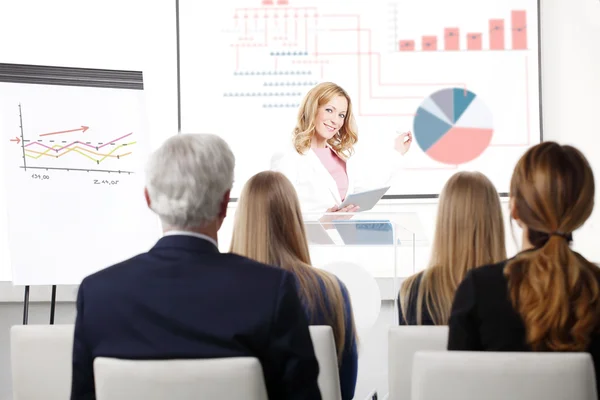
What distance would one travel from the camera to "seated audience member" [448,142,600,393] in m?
1.52

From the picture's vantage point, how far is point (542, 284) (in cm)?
152

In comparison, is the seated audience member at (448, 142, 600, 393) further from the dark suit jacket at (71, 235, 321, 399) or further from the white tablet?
the white tablet

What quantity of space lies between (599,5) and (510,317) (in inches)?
146

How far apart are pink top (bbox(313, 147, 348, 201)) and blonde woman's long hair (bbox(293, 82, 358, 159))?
83mm

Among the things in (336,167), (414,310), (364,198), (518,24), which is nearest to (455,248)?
(414,310)

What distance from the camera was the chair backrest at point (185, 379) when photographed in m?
1.23

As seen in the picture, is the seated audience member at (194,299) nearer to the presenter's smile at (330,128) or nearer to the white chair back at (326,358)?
the white chair back at (326,358)

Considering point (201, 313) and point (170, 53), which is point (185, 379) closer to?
point (201, 313)

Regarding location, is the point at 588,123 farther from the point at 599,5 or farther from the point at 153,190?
the point at 153,190

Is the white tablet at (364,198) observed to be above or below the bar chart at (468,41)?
below

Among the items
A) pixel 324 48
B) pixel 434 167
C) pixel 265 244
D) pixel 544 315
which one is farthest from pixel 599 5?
pixel 544 315

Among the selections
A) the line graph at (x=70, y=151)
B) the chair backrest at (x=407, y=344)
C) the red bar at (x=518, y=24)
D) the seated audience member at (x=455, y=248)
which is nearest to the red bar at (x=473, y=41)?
the red bar at (x=518, y=24)

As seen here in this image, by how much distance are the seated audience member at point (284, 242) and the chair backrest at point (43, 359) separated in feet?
1.89

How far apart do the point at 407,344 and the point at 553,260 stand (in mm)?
567
